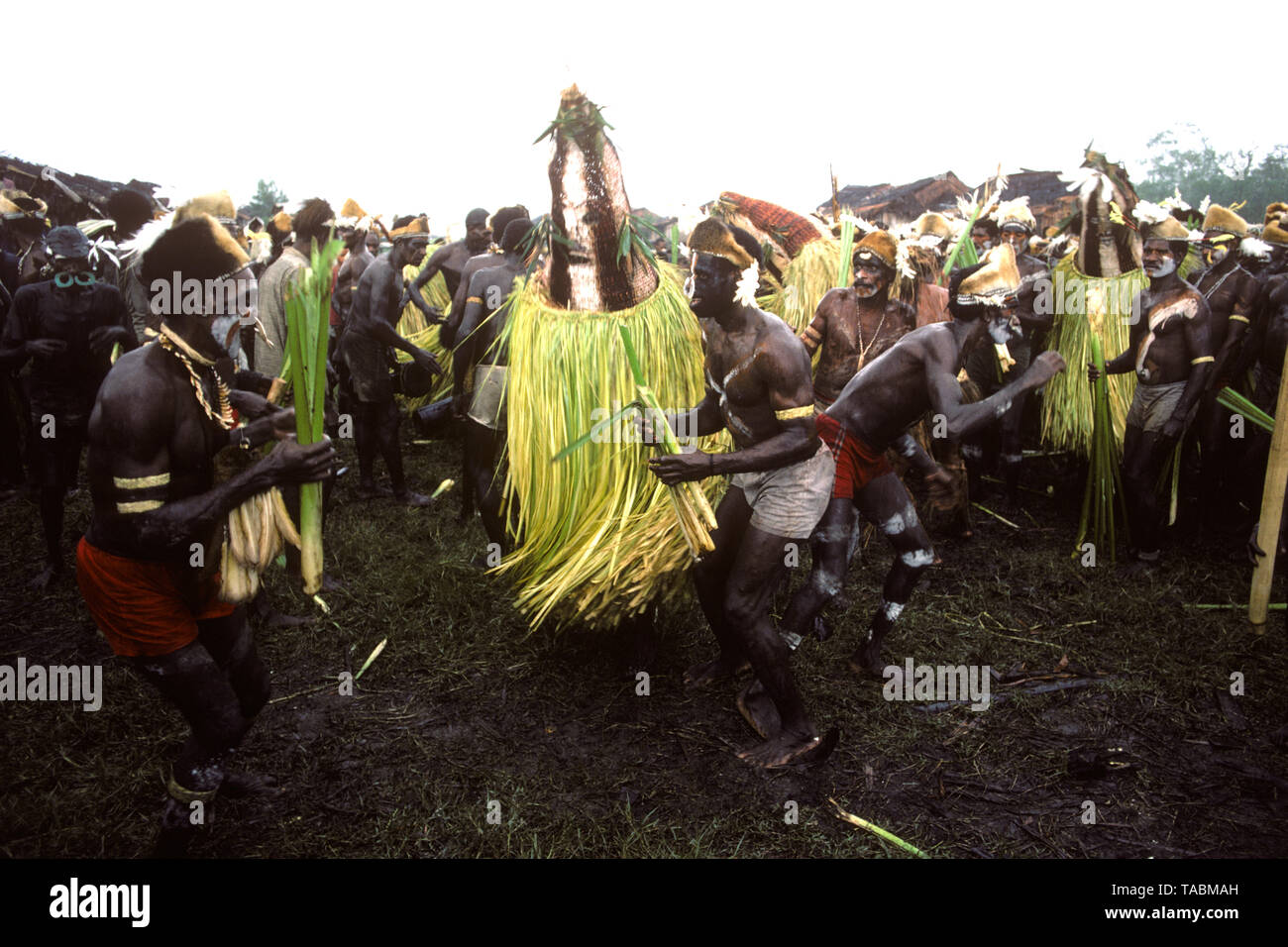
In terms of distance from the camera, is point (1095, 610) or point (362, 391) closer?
point (1095, 610)

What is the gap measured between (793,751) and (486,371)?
294 cm

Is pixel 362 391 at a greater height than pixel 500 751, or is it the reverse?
pixel 362 391

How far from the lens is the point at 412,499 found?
267 inches

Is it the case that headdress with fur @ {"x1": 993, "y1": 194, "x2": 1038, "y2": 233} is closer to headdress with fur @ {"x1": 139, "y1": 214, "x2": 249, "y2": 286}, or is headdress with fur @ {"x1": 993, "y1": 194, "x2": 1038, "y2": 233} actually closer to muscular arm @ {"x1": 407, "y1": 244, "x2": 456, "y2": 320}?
muscular arm @ {"x1": 407, "y1": 244, "x2": 456, "y2": 320}

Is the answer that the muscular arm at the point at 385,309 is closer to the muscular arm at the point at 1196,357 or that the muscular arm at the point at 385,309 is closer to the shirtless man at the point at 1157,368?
the shirtless man at the point at 1157,368

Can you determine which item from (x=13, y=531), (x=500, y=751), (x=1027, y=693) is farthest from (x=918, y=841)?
(x=13, y=531)

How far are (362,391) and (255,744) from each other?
342 centimetres

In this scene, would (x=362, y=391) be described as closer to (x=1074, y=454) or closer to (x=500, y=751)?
(x=500, y=751)

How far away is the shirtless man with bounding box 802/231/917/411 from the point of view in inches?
200

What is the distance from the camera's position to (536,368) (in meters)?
3.80

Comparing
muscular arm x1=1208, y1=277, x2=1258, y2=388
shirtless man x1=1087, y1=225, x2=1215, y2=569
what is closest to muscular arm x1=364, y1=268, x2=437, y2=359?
shirtless man x1=1087, y1=225, x2=1215, y2=569

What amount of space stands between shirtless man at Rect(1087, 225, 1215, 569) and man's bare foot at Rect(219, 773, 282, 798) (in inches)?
208
